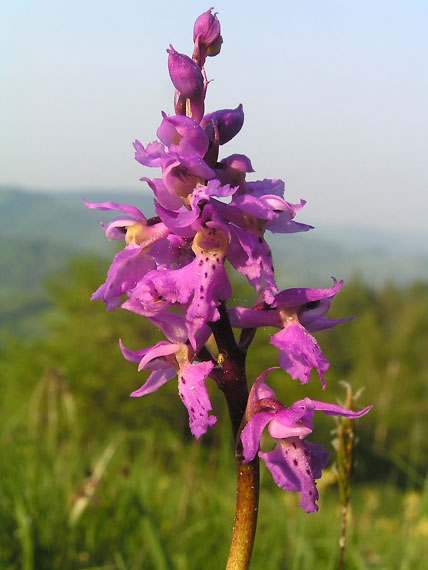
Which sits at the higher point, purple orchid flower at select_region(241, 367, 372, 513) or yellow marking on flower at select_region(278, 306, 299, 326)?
yellow marking on flower at select_region(278, 306, 299, 326)

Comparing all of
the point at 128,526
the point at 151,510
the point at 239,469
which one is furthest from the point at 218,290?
the point at 151,510

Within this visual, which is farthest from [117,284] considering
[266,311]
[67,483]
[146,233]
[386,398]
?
[386,398]

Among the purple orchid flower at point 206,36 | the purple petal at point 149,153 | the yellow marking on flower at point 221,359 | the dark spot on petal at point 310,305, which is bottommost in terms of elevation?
the yellow marking on flower at point 221,359

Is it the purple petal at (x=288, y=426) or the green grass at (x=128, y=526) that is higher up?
the purple petal at (x=288, y=426)

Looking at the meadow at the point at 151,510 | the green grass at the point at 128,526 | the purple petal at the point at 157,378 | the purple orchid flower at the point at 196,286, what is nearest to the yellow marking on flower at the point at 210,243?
the purple orchid flower at the point at 196,286

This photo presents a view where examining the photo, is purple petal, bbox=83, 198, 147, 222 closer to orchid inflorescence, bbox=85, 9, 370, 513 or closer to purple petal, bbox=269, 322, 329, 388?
orchid inflorescence, bbox=85, 9, 370, 513

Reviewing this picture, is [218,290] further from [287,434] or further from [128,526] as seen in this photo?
Result: [128,526]

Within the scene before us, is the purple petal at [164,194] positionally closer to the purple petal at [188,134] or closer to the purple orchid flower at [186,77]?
the purple petal at [188,134]

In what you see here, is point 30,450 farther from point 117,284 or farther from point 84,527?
point 117,284

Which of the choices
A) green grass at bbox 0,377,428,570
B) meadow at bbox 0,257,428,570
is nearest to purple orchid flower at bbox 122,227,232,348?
meadow at bbox 0,257,428,570
